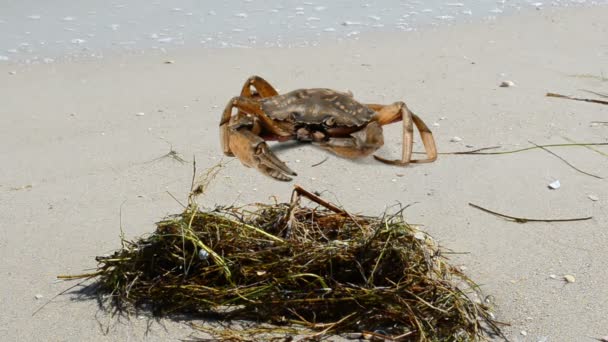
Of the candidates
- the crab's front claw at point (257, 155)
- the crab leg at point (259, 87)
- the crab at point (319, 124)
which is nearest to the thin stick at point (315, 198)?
the crab's front claw at point (257, 155)

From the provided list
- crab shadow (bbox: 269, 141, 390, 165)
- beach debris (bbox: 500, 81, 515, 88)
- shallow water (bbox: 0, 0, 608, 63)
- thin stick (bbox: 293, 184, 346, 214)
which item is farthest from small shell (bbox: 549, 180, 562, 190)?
shallow water (bbox: 0, 0, 608, 63)

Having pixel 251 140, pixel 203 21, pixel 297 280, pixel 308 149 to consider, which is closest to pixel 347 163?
pixel 308 149

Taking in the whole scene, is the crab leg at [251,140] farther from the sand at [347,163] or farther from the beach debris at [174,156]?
the beach debris at [174,156]

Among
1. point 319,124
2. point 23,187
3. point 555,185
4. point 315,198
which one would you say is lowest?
point 23,187

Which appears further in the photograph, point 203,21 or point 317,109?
point 203,21

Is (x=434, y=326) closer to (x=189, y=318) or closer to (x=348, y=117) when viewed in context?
(x=189, y=318)

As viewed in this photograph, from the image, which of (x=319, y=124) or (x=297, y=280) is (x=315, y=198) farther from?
(x=319, y=124)

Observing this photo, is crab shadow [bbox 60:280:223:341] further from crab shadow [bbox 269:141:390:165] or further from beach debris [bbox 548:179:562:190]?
beach debris [bbox 548:179:562:190]
